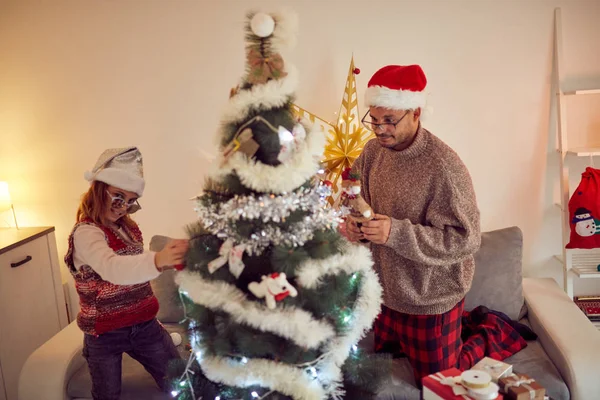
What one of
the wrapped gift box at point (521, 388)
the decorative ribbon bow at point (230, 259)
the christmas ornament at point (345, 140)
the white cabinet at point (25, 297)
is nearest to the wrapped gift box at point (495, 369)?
the wrapped gift box at point (521, 388)

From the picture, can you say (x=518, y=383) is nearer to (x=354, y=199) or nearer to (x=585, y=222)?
(x=354, y=199)

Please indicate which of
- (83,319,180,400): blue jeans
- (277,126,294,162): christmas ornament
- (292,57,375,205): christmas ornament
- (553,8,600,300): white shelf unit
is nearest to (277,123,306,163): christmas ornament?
(277,126,294,162): christmas ornament

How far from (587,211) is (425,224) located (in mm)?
1036

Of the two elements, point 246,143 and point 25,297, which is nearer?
point 246,143

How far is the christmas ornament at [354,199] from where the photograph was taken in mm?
1456

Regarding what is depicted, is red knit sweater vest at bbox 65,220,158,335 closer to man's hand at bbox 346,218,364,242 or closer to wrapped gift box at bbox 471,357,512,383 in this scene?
man's hand at bbox 346,218,364,242

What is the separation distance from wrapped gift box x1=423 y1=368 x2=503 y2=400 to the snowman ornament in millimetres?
1234

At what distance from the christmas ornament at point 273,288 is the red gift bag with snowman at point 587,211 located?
65.9 inches

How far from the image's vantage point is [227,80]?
2506 millimetres

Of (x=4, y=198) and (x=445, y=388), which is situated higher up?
(x=4, y=198)

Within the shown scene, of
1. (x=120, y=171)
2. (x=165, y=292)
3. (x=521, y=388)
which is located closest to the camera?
(x=521, y=388)

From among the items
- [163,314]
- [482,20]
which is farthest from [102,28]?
[482,20]

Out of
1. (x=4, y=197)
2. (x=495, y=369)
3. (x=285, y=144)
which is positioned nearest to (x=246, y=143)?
(x=285, y=144)

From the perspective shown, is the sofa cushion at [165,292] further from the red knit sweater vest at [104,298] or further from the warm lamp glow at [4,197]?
the warm lamp glow at [4,197]
